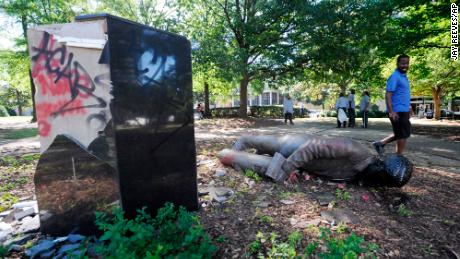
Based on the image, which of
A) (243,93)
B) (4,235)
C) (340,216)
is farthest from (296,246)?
(243,93)

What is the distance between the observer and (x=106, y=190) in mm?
2555

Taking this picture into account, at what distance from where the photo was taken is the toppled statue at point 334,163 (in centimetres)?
353

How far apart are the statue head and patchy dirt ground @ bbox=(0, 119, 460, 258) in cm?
17

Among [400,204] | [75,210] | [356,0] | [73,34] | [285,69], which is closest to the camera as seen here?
[73,34]

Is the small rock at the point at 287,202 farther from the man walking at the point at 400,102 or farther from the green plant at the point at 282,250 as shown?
the man walking at the point at 400,102

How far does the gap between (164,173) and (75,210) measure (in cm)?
94

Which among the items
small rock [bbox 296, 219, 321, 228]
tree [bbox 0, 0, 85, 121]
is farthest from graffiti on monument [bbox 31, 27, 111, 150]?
tree [bbox 0, 0, 85, 121]

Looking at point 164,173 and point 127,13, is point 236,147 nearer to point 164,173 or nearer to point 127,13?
point 164,173

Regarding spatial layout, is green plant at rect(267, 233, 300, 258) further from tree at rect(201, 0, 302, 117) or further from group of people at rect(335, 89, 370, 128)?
tree at rect(201, 0, 302, 117)

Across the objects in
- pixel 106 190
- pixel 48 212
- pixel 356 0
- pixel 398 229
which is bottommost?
pixel 398 229

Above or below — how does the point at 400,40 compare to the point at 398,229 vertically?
above

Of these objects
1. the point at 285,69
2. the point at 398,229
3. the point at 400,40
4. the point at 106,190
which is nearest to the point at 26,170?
the point at 106,190

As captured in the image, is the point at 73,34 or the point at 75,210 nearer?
the point at 73,34

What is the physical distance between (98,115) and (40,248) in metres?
1.30
